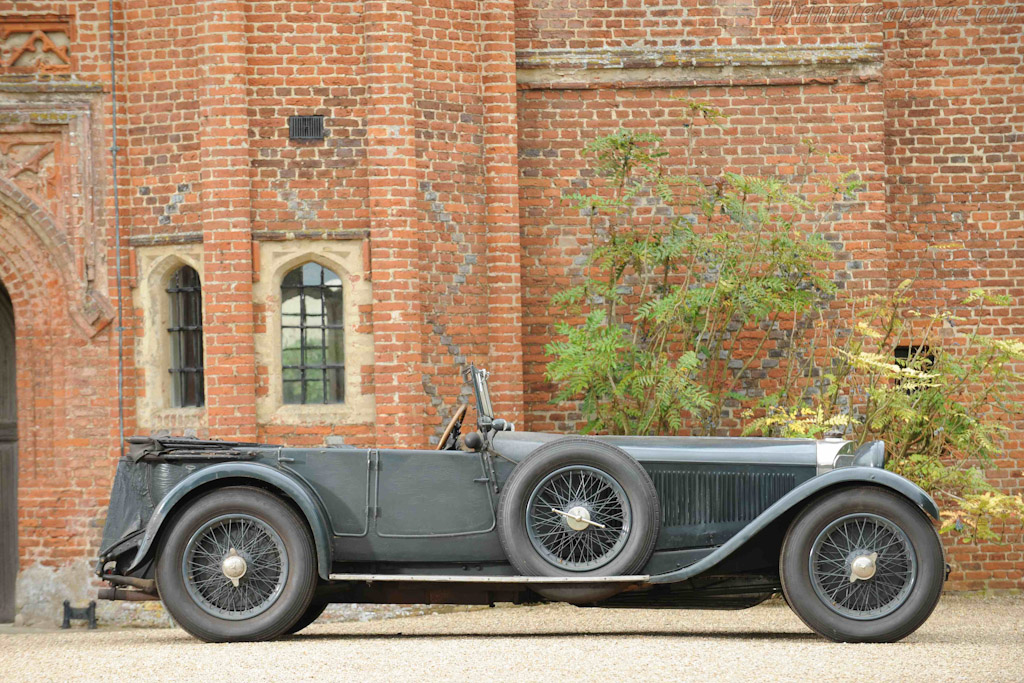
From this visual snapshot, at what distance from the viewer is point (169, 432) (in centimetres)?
1014

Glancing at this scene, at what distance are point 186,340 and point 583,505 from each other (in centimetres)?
485

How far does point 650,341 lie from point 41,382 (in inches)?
200

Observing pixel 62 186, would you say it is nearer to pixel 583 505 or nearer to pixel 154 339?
pixel 154 339

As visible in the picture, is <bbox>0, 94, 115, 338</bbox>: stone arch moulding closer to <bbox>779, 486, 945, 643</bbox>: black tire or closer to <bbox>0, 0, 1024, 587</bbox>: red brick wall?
<bbox>0, 0, 1024, 587</bbox>: red brick wall

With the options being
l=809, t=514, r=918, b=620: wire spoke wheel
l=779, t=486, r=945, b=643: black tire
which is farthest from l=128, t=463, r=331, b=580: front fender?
l=809, t=514, r=918, b=620: wire spoke wheel

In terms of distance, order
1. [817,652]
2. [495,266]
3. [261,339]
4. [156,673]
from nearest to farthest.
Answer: [156,673]
[817,652]
[261,339]
[495,266]

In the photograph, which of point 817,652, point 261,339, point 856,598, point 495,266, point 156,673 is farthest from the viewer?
point 495,266

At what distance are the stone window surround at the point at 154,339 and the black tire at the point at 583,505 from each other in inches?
169

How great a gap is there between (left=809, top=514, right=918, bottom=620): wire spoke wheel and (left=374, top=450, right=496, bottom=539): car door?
1.83 meters

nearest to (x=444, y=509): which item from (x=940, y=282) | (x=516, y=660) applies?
(x=516, y=660)

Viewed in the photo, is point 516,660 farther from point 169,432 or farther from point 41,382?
point 41,382

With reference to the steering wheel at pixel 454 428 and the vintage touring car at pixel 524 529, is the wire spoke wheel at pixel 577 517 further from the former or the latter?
the steering wheel at pixel 454 428

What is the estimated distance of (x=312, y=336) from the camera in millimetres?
10227

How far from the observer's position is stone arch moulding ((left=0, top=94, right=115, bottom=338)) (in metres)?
10.3
